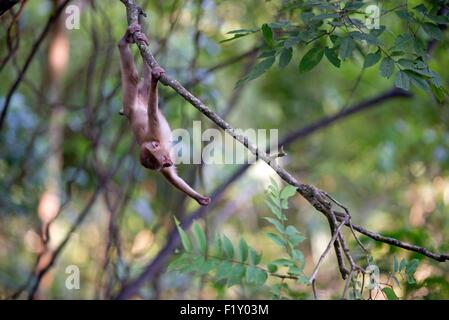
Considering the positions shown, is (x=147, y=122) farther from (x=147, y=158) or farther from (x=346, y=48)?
(x=346, y=48)

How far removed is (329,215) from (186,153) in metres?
3.02

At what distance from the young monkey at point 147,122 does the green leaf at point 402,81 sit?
800mm

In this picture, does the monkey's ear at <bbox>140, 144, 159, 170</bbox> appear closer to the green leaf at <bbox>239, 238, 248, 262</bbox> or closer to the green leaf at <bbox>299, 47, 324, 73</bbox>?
the green leaf at <bbox>239, 238, 248, 262</bbox>

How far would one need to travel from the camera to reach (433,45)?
389 cm

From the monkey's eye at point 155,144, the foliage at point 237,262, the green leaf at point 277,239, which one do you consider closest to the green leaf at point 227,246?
the foliage at point 237,262

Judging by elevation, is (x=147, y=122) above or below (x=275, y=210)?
above

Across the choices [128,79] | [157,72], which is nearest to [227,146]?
[128,79]

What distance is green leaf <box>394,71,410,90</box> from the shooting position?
A: 2.30 metres

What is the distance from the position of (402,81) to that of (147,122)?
102cm

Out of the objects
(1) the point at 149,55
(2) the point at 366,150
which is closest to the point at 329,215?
(1) the point at 149,55

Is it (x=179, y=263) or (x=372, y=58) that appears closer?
(x=372, y=58)

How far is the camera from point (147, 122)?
270 cm

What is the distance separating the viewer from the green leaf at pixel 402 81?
7.54 ft

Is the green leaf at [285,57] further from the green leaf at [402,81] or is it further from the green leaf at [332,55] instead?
the green leaf at [402,81]
